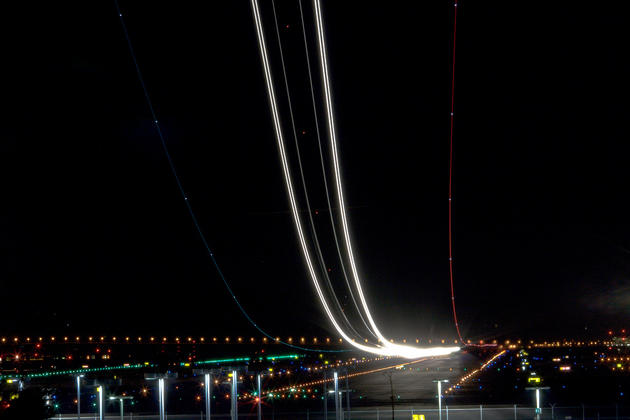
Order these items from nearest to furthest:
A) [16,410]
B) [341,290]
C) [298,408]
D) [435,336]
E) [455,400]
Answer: [16,410]
[298,408]
[455,400]
[341,290]
[435,336]

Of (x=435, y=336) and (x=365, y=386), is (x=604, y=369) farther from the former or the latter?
(x=435, y=336)

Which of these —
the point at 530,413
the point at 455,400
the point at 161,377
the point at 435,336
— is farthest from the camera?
the point at 435,336

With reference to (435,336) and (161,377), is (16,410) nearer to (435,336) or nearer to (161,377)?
(161,377)

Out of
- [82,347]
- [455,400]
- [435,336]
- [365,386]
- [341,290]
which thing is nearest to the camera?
[455,400]

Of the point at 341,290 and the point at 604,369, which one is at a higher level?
the point at 341,290

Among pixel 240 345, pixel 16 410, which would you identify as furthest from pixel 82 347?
pixel 16 410

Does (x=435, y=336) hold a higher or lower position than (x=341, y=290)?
lower

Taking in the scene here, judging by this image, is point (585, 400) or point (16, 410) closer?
point (16, 410)

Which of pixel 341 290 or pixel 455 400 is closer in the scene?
pixel 455 400

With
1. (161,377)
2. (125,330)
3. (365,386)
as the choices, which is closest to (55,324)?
(125,330)
